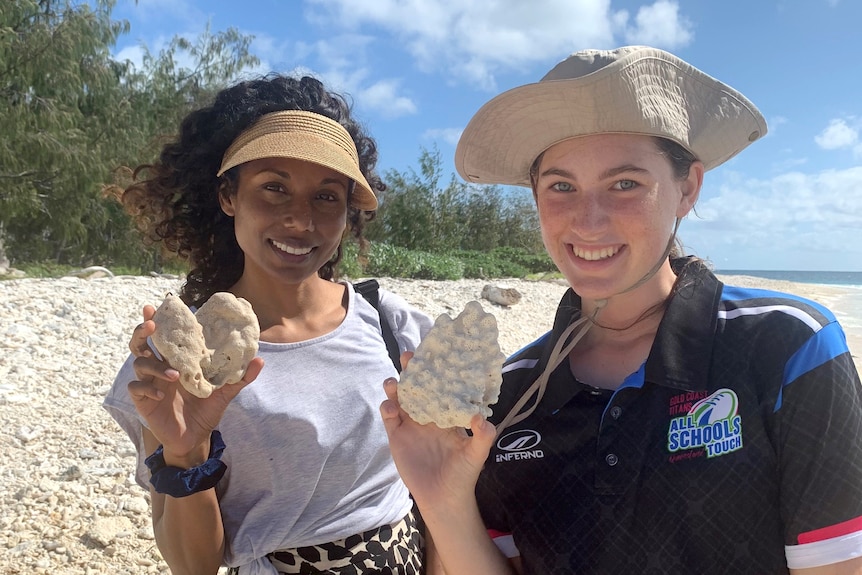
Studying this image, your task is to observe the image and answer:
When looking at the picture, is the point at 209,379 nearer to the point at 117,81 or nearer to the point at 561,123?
the point at 561,123

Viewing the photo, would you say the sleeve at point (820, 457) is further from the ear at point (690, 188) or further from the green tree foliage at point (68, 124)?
the green tree foliage at point (68, 124)

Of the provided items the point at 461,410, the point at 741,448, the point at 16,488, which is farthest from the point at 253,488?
the point at 16,488

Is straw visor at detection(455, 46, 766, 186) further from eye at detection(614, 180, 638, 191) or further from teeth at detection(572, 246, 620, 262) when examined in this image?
teeth at detection(572, 246, 620, 262)

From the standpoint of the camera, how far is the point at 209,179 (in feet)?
7.93

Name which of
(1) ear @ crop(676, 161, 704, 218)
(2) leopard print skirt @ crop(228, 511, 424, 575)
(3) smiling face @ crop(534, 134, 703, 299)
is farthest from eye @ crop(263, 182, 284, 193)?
(1) ear @ crop(676, 161, 704, 218)

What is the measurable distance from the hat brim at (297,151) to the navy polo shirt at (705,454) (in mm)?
1025

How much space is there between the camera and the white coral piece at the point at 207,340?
63.1 inches

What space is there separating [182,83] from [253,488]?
2106cm

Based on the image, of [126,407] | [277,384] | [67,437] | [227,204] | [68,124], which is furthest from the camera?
[68,124]

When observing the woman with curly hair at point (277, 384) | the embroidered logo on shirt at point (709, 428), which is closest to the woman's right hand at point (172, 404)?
the woman with curly hair at point (277, 384)

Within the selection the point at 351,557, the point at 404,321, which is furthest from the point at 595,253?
the point at 351,557

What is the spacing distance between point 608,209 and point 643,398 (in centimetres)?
51

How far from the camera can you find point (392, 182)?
77.2 ft

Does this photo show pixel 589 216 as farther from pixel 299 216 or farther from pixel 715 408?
pixel 299 216
